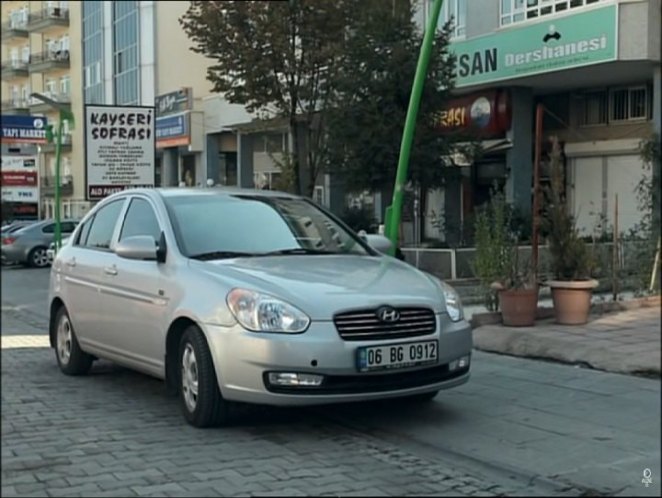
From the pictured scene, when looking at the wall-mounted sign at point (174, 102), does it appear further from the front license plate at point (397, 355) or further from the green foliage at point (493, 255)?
the front license plate at point (397, 355)

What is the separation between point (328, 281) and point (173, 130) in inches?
381

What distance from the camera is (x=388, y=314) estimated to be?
5.52m

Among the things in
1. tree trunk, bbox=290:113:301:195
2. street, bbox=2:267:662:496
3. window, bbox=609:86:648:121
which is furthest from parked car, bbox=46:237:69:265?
window, bbox=609:86:648:121

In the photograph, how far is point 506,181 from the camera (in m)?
22.2

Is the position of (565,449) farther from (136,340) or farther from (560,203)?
(560,203)

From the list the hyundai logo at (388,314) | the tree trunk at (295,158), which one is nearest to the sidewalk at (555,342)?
the hyundai logo at (388,314)

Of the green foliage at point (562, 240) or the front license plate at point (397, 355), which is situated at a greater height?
the green foliage at point (562, 240)

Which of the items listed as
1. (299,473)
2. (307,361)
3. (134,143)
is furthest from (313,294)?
(134,143)

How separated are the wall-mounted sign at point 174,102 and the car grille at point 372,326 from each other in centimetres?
695

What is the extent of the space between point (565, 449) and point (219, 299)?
2.28 m

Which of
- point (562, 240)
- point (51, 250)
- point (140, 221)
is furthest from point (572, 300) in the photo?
point (51, 250)

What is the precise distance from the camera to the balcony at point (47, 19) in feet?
15.8

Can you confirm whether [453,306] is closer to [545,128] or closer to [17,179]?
[17,179]

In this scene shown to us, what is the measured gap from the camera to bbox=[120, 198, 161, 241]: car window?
6.89 meters
